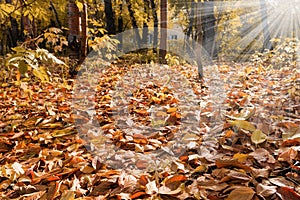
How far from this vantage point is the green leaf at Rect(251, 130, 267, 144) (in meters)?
1.47

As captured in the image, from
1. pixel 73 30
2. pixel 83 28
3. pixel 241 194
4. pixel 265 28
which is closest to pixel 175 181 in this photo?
pixel 241 194

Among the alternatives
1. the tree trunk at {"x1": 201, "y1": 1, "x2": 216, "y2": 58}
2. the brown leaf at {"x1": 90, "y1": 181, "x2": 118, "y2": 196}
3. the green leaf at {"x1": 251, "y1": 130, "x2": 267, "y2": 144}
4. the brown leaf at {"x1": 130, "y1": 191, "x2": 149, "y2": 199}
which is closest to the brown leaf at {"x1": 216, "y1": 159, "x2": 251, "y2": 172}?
the green leaf at {"x1": 251, "y1": 130, "x2": 267, "y2": 144}

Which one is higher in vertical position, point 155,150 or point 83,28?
point 83,28

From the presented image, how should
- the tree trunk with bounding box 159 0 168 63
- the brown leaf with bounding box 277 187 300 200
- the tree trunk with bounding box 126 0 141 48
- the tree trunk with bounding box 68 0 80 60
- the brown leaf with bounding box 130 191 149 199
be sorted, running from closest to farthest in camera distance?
the brown leaf with bounding box 277 187 300 200
the brown leaf with bounding box 130 191 149 199
the tree trunk with bounding box 68 0 80 60
the tree trunk with bounding box 159 0 168 63
the tree trunk with bounding box 126 0 141 48

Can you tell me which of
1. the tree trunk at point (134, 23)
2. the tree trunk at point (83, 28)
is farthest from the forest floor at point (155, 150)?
the tree trunk at point (134, 23)

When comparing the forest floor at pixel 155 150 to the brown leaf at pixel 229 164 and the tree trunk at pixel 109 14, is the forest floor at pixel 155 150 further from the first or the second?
the tree trunk at pixel 109 14

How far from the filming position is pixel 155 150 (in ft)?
5.48

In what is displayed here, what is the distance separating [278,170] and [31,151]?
1498mm

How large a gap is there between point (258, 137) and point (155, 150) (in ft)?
2.02

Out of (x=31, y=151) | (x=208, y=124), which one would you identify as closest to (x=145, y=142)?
(x=208, y=124)

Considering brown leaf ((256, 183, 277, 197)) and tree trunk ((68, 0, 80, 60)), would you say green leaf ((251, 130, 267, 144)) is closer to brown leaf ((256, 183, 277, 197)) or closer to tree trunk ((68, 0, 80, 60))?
brown leaf ((256, 183, 277, 197))

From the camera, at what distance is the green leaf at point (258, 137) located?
1.47 m

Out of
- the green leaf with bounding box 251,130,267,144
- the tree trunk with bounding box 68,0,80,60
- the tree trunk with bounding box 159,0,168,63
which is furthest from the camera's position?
the tree trunk with bounding box 159,0,168,63

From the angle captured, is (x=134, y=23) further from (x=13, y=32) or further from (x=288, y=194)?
(x=288, y=194)
